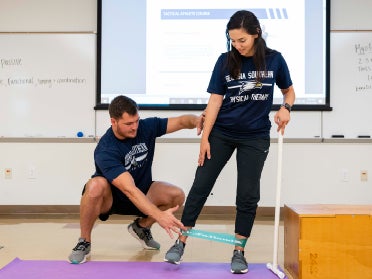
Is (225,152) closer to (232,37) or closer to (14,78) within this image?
(232,37)

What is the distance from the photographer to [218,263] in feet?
7.57

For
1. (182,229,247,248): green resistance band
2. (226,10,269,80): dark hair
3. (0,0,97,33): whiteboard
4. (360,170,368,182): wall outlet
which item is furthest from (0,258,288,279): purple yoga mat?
(0,0,97,33): whiteboard

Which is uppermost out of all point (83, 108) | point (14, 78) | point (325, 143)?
point (14, 78)

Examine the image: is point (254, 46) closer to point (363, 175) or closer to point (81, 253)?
point (81, 253)

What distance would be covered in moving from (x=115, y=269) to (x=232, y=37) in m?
1.21

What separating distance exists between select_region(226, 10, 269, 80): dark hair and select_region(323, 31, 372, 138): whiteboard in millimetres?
1845

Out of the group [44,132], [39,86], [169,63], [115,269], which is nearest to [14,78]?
[39,86]

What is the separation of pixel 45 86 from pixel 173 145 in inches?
46.9

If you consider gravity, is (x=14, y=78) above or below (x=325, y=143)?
above

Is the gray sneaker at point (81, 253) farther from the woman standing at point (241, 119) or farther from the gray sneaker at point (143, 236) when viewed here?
the woman standing at point (241, 119)

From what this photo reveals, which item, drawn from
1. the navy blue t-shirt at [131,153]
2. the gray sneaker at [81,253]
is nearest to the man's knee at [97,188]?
the navy blue t-shirt at [131,153]

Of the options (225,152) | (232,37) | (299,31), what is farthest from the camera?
(299,31)

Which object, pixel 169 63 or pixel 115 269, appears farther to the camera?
pixel 169 63

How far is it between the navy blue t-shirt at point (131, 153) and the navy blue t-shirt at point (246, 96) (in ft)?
1.61
